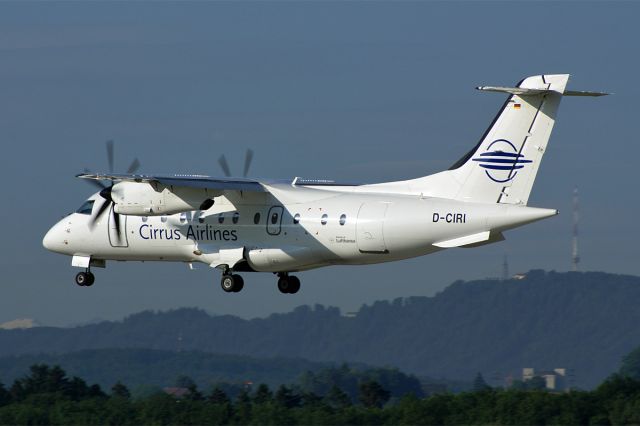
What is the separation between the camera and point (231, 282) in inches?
1363

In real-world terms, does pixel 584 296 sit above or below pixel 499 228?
above

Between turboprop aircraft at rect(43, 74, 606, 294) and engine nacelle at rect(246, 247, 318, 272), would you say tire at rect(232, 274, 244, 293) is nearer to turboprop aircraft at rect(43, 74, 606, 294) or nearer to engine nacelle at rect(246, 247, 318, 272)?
turboprop aircraft at rect(43, 74, 606, 294)

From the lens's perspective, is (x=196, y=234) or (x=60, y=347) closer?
(x=196, y=234)

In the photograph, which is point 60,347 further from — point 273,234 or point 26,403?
point 273,234

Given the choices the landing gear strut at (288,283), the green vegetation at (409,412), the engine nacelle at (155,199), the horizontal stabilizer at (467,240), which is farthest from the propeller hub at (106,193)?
the green vegetation at (409,412)

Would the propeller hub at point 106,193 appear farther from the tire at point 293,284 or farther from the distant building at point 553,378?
the distant building at point 553,378

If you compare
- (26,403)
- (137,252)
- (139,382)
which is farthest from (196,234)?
(139,382)

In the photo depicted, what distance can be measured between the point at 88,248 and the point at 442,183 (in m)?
11.8

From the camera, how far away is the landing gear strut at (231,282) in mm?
34594

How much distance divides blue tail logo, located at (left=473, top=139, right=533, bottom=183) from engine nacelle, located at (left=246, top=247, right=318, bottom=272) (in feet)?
17.9

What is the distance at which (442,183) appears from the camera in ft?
103

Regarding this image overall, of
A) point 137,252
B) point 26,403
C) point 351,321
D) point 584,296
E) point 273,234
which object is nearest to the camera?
Answer: point 273,234

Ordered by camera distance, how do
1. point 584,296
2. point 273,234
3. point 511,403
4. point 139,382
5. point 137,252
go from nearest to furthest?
1. point 273,234
2. point 137,252
3. point 511,403
4. point 139,382
5. point 584,296

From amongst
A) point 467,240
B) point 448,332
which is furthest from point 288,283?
point 448,332
